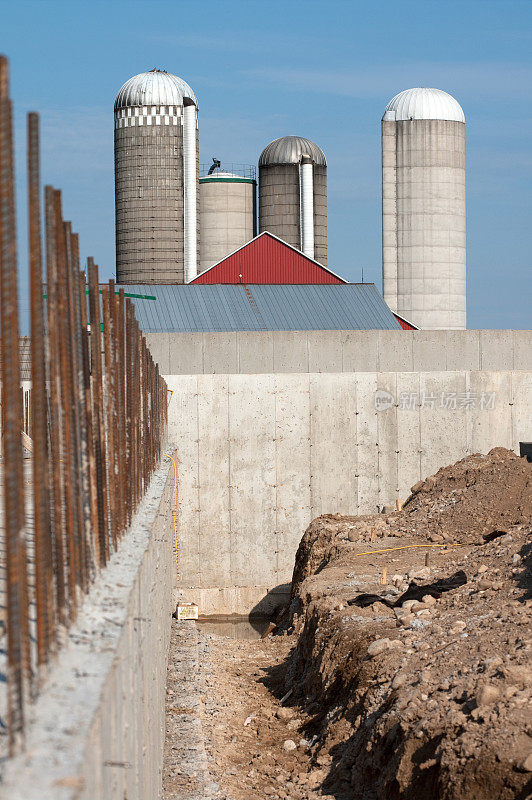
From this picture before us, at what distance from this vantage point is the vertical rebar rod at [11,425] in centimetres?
252

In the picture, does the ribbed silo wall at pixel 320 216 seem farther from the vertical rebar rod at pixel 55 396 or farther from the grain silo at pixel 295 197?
the vertical rebar rod at pixel 55 396

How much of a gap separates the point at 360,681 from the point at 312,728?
103 centimetres

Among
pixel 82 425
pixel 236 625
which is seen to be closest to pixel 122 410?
pixel 82 425

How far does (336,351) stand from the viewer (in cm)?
1791

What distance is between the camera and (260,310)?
77.9 feet

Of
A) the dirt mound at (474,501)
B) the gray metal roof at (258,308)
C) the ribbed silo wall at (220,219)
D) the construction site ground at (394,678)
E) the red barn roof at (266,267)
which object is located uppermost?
the ribbed silo wall at (220,219)

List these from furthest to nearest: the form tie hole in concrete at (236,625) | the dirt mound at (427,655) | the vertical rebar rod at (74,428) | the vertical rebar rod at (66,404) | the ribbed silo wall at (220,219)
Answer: the ribbed silo wall at (220,219), the form tie hole in concrete at (236,625), the dirt mound at (427,655), the vertical rebar rod at (74,428), the vertical rebar rod at (66,404)

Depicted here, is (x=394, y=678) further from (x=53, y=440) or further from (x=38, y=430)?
(x=38, y=430)

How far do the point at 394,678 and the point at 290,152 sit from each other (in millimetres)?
30662

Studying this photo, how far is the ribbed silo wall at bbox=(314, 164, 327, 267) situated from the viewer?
36375 millimetres

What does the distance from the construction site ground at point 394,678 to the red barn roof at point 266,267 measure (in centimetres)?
1638

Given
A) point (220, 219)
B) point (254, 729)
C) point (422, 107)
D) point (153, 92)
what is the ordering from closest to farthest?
point (254, 729)
point (153, 92)
point (422, 107)
point (220, 219)

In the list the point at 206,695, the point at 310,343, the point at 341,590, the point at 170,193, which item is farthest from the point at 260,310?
the point at 206,695

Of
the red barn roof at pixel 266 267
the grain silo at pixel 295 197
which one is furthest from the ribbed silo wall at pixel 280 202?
the red barn roof at pixel 266 267
